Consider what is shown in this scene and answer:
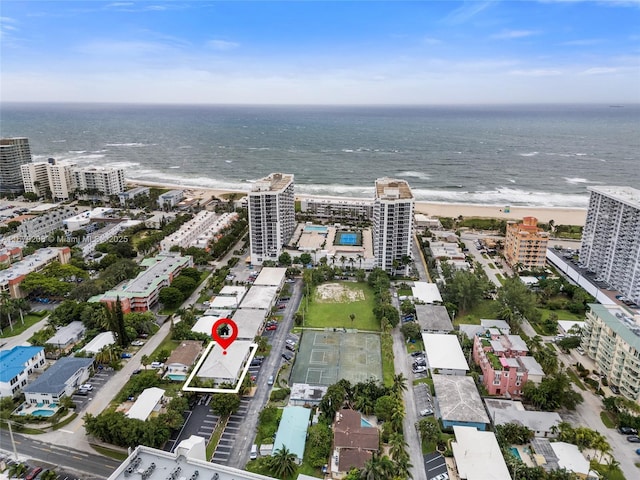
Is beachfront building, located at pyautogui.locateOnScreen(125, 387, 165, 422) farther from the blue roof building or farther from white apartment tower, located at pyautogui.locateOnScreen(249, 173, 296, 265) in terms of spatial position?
white apartment tower, located at pyautogui.locateOnScreen(249, 173, 296, 265)

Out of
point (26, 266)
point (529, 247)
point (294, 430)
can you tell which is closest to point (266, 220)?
point (26, 266)

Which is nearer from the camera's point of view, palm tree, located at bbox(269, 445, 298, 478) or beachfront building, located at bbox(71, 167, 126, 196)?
palm tree, located at bbox(269, 445, 298, 478)

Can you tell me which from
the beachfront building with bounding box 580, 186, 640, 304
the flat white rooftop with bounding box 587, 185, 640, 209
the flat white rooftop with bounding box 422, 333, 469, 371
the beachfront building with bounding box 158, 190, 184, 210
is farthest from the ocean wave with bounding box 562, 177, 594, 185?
the beachfront building with bounding box 158, 190, 184, 210

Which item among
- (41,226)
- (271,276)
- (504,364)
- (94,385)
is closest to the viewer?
(504,364)

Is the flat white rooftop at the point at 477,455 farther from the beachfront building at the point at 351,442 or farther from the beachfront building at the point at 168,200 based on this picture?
the beachfront building at the point at 168,200

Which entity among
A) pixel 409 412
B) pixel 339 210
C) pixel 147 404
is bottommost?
pixel 409 412

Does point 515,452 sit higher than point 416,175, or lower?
lower

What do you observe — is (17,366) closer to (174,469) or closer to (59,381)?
(59,381)
